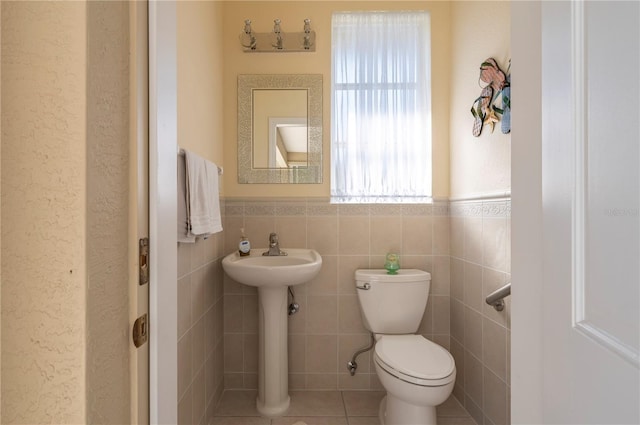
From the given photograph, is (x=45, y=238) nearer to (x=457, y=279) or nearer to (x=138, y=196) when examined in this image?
(x=138, y=196)

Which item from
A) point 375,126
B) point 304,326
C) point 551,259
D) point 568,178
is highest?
point 375,126

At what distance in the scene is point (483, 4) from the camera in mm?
Answer: 1701

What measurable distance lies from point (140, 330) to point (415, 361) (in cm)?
135

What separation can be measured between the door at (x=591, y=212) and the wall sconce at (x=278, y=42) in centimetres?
174

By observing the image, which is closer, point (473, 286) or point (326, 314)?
point (473, 286)

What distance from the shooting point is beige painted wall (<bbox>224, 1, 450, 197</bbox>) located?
2105mm

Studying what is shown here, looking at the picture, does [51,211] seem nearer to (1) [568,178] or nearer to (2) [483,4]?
(1) [568,178]

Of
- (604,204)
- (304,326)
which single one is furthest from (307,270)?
(604,204)

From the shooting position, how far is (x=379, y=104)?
83.1 inches

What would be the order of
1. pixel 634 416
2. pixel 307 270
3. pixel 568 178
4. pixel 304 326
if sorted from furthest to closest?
1. pixel 304 326
2. pixel 307 270
3. pixel 568 178
4. pixel 634 416

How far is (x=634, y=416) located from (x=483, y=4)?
6.44 feet

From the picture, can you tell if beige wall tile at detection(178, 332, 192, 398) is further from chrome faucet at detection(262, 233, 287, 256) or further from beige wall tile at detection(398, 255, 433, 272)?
beige wall tile at detection(398, 255, 433, 272)

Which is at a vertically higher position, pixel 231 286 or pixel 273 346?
pixel 231 286

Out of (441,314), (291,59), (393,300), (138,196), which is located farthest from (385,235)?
(138,196)
